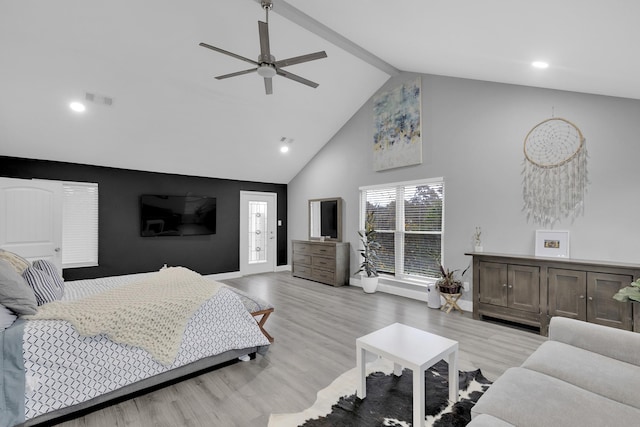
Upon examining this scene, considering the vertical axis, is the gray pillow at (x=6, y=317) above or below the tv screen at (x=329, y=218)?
below

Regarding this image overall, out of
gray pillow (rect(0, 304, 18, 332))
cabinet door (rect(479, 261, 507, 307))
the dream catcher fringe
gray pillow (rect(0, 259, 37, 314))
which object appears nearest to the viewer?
gray pillow (rect(0, 304, 18, 332))

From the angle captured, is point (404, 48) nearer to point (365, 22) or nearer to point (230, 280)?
point (365, 22)

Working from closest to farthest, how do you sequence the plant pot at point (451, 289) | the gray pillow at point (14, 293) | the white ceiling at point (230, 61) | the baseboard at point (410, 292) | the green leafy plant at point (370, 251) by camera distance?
the gray pillow at point (14, 293) → the white ceiling at point (230, 61) → the plant pot at point (451, 289) → the baseboard at point (410, 292) → the green leafy plant at point (370, 251)

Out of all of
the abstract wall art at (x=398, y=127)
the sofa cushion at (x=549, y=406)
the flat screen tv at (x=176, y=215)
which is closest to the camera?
the sofa cushion at (x=549, y=406)

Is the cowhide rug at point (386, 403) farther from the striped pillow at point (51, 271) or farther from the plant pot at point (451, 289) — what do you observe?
the striped pillow at point (51, 271)

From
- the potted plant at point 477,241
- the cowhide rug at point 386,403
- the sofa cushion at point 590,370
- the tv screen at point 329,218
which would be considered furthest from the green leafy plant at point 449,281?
the tv screen at point 329,218

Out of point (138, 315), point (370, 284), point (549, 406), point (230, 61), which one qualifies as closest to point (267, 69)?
point (230, 61)

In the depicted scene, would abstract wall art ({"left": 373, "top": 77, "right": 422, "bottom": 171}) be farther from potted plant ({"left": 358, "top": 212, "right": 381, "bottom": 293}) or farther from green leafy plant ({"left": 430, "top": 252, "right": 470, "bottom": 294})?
green leafy plant ({"left": 430, "top": 252, "right": 470, "bottom": 294})

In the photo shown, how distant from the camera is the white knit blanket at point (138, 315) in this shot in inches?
79.4

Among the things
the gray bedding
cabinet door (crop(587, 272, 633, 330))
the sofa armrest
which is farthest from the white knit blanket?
cabinet door (crop(587, 272, 633, 330))

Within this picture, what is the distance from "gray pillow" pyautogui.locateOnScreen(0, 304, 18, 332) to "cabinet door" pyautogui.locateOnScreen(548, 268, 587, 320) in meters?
4.66

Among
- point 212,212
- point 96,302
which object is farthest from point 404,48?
point 212,212

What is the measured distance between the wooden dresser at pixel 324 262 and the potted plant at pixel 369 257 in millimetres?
446

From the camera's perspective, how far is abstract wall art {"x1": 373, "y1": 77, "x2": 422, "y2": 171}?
4.78 meters
